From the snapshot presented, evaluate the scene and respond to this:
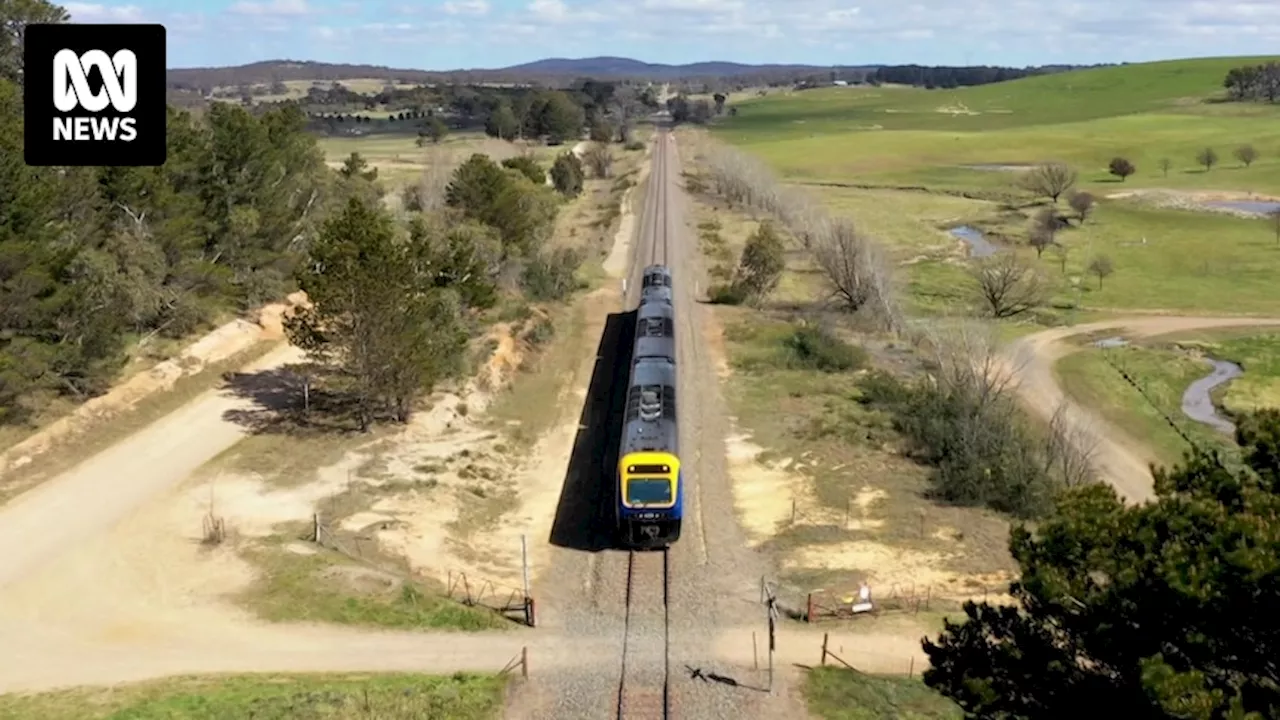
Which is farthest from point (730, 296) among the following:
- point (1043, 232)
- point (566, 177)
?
point (566, 177)

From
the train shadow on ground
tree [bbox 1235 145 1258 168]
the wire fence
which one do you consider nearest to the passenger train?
the train shadow on ground

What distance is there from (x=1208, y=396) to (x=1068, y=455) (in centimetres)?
2372

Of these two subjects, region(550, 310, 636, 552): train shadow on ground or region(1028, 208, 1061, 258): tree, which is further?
region(1028, 208, 1061, 258): tree

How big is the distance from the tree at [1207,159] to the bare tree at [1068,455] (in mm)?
130825

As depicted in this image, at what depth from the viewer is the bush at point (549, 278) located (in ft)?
233

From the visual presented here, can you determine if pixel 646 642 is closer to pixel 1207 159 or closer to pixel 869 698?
pixel 869 698

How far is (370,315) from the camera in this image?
41406mm

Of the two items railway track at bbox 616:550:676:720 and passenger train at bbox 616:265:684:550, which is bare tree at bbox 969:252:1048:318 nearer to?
passenger train at bbox 616:265:684:550

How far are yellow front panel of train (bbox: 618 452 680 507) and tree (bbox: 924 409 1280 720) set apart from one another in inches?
513

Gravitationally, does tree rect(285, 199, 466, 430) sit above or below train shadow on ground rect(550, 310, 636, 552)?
above

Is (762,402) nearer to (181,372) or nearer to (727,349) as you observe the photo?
(727,349)

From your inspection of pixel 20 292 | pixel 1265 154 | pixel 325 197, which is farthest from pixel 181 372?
pixel 1265 154

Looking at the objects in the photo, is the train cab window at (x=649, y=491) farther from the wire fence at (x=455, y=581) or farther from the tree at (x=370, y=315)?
the tree at (x=370, y=315)

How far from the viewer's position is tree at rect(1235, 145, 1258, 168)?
157875 mm
